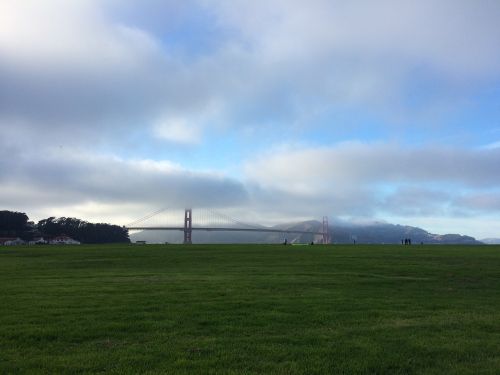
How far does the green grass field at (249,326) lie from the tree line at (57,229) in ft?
374

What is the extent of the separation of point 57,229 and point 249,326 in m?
128

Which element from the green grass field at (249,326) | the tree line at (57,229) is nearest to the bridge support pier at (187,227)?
the tree line at (57,229)

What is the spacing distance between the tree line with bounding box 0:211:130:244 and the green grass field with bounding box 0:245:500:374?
11403cm

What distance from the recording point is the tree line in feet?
403

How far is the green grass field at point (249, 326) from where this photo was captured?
7.96 meters

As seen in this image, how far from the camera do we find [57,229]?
129 m

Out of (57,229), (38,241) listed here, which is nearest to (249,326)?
(38,241)

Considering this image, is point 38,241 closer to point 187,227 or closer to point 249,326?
point 187,227

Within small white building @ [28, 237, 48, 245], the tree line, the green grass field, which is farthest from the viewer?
the tree line

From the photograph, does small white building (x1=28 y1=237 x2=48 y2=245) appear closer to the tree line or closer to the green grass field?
the tree line

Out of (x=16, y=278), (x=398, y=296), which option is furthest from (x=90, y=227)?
(x=398, y=296)

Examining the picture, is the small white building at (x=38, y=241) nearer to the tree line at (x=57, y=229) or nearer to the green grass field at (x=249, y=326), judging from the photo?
the tree line at (x=57, y=229)

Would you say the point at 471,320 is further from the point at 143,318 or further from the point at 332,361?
the point at 143,318

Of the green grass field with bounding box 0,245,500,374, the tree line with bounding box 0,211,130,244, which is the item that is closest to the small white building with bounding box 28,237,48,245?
the tree line with bounding box 0,211,130,244
